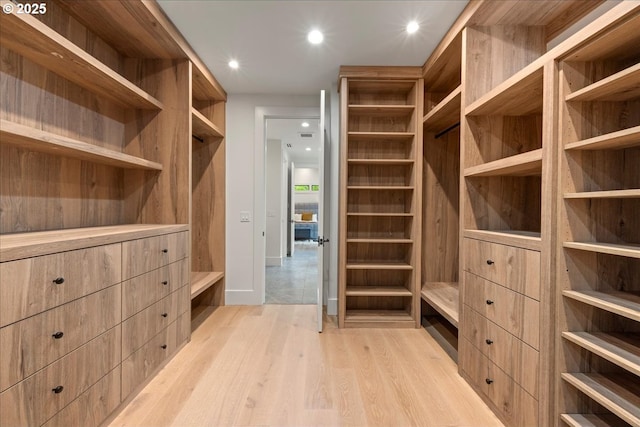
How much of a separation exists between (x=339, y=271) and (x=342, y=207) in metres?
0.64

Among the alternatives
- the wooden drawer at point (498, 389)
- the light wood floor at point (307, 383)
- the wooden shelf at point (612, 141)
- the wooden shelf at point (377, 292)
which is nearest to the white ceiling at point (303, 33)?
the wooden shelf at point (612, 141)

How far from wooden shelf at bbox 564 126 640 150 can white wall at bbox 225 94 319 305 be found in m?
2.77

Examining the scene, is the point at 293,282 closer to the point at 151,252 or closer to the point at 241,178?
the point at 241,178

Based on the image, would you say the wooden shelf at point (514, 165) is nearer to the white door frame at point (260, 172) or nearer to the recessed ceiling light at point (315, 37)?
the recessed ceiling light at point (315, 37)

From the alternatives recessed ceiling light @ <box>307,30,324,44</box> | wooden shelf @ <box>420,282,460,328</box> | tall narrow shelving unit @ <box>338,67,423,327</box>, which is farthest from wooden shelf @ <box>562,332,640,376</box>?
recessed ceiling light @ <box>307,30,324,44</box>

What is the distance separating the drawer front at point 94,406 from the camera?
136 cm

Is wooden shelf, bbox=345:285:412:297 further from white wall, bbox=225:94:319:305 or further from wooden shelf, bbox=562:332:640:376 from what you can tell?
wooden shelf, bbox=562:332:640:376

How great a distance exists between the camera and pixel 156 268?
6.93ft

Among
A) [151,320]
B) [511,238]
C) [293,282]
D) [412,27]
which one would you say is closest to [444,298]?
[511,238]

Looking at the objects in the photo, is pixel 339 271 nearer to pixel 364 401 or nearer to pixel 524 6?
pixel 364 401

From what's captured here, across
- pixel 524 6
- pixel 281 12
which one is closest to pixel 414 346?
pixel 524 6

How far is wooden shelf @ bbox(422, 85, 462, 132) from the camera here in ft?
7.90

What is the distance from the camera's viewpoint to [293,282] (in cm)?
488

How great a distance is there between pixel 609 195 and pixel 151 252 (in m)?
2.42
